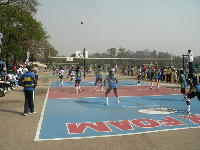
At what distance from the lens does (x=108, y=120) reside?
8.78m

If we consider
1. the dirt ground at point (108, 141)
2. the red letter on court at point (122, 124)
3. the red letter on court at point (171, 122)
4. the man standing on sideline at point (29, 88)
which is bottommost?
the dirt ground at point (108, 141)

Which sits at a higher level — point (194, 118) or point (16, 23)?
point (16, 23)

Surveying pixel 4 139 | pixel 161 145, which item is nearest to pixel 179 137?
pixel 161 145

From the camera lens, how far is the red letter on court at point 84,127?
7443 mm

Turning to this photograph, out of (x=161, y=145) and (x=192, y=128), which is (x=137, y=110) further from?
(x=161, y=145)

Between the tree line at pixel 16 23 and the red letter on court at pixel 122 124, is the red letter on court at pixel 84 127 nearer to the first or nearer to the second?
the red letter on court at pixel 122 124

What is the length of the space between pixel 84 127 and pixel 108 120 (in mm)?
1320

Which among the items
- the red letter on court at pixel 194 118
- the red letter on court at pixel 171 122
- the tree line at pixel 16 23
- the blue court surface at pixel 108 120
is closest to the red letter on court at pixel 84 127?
the blue court surface at pixel 108 120

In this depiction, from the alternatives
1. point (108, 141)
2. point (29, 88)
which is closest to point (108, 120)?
point (108, 141)

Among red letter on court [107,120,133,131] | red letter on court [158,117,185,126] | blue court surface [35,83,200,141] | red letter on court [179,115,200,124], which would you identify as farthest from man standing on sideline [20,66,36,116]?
red letter on court [179,115,200,124]

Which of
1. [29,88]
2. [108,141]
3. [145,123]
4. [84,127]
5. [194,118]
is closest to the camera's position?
[108,141]

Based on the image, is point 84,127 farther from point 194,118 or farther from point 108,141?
point 194,118

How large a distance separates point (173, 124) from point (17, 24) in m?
31.1

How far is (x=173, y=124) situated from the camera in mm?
8227
